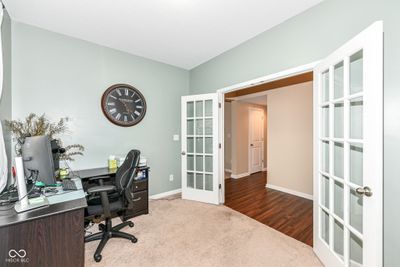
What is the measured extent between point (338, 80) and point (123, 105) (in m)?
2.90

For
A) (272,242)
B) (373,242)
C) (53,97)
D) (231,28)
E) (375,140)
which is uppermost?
(231,28)

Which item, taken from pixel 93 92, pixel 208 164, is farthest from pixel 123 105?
pixel 208 164

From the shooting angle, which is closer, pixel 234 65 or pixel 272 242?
pixel 272 242

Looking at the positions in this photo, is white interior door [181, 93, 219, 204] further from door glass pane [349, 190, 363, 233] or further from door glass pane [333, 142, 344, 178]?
door glass pane [349, 190, 363, 233]

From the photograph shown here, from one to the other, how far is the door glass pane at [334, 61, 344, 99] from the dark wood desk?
2254 mm

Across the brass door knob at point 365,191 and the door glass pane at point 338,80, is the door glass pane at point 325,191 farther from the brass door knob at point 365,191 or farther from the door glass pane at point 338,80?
the door glass pane at point 338,80

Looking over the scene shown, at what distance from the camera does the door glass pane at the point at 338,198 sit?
61.6 inches

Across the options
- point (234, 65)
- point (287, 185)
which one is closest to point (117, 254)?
point (234, 65)

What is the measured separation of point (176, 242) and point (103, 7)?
9.08ft

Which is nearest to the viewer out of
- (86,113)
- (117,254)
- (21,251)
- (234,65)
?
(21,251)

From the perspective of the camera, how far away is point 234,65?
294cm

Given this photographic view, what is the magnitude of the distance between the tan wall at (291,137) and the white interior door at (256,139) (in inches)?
51.4

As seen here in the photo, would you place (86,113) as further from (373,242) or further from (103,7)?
(373,242)

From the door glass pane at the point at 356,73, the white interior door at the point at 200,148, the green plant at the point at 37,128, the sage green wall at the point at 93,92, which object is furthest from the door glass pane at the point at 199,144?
the door glass pane at the point at 356,73
